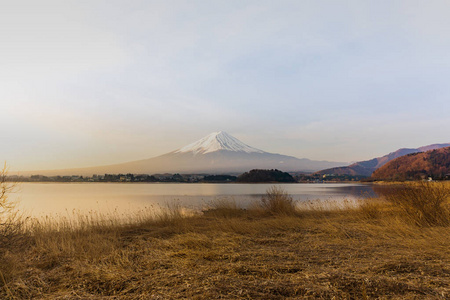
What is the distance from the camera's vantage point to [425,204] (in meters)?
8.06

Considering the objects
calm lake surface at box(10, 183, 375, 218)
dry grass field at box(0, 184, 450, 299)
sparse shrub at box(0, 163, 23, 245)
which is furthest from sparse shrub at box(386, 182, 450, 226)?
sparse shrub at box(0, 163, 23, 245)

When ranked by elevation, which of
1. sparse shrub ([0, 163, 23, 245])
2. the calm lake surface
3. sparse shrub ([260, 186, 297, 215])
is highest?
sparse shrub ([0, 163, 23, 245])

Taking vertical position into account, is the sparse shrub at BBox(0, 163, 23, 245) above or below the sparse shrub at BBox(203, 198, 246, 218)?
above

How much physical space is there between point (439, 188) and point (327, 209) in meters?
5.03

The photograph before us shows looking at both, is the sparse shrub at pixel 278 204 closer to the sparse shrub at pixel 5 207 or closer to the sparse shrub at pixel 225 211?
the sparse shrub at pixel 225 211

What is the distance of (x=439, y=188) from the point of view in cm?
837

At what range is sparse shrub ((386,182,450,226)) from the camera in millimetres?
7906

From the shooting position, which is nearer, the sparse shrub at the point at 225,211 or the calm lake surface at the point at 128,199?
the sparse shrub at the point at 225,211

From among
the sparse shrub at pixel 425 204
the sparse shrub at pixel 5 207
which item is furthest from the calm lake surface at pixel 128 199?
the sparse shrub at pixel 425 204

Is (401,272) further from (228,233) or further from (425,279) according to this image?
(228,233)

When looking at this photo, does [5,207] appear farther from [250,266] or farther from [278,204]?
[278,204]

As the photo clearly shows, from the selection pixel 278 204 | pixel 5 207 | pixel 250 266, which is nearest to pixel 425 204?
pixel 278 204

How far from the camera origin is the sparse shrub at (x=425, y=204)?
7906 mm

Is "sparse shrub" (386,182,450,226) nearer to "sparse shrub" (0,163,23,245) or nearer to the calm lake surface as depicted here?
the calm lake surface
